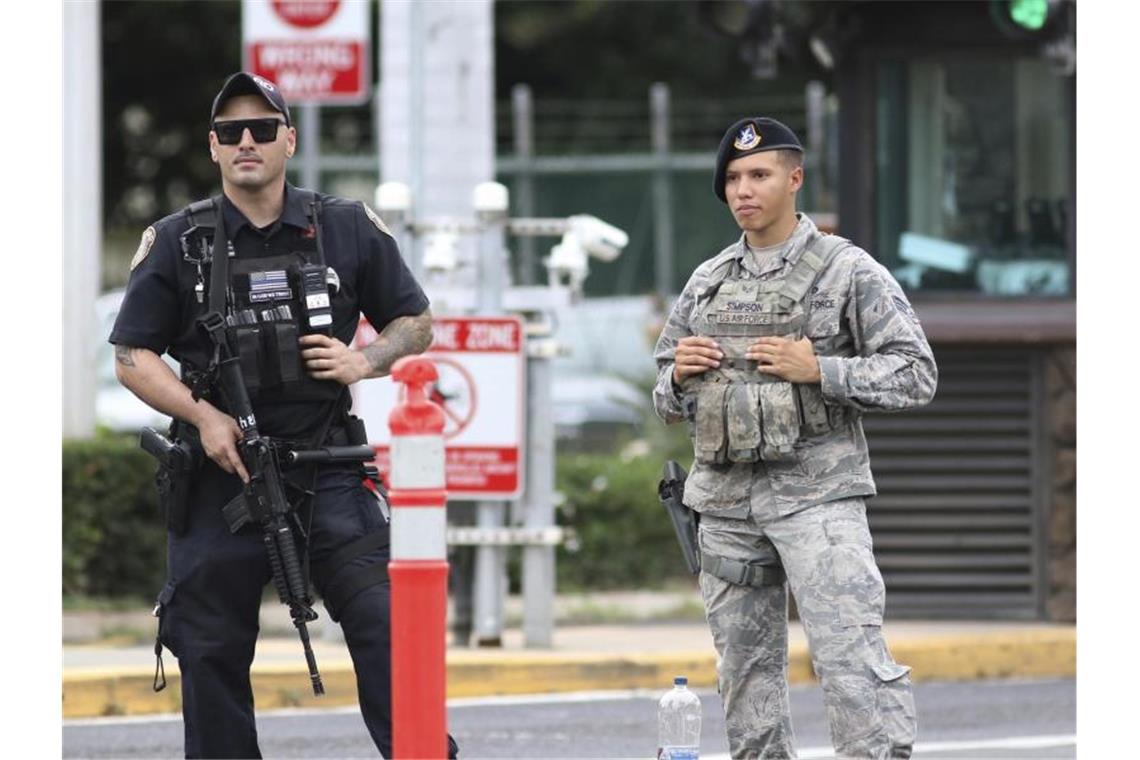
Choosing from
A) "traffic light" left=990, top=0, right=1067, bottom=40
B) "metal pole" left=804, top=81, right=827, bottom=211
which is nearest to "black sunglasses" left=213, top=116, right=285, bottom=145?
"traffic light" left=990, top=0, right=1067, bottom=40

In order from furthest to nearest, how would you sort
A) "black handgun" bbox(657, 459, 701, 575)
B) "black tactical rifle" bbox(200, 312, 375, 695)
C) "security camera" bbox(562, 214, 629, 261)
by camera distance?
1. "security camera" bbox(562, 214, 629, 261)
2. "black handgun" bbox(657, 459, 701, 575)
3. "black tactical rifle" bbox(200, 312, 375, 695)

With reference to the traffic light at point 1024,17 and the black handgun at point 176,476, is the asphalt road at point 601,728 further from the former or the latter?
the traffic light at point 1024,17

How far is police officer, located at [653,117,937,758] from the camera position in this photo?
224 inches

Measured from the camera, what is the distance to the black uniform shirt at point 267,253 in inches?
224

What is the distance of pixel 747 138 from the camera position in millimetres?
5879

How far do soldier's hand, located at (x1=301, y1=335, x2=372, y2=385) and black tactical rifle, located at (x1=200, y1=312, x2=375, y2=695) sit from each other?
0.17 m

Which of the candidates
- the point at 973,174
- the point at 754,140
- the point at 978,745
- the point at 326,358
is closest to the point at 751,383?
the point at 754,140

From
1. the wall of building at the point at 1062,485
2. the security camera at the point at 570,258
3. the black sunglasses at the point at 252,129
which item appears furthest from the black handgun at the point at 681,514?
the wall of building at the point at 1062,485

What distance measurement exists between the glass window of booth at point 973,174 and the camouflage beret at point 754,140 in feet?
17.3

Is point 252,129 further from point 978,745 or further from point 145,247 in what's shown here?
point 978,745

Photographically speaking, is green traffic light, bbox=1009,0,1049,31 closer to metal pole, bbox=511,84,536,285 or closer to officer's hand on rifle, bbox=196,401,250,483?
officer's hand on rifle, bbox=196,401,250,483

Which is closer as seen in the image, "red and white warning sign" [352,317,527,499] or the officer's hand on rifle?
the officer's hand on rifle

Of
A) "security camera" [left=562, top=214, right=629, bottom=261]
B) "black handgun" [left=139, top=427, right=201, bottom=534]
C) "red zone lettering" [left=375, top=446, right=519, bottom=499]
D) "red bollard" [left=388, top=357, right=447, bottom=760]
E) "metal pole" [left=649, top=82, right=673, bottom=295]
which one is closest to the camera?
"red bollard" [left=388, top=357, right=447, bottom=760]
